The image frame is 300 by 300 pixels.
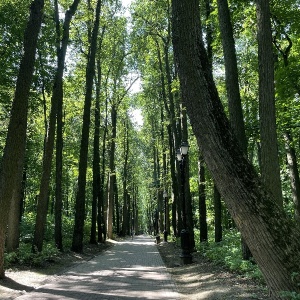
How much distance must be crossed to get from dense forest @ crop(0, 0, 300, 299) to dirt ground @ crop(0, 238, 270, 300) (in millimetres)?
857

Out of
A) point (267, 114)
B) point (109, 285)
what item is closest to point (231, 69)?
point (267, 114)

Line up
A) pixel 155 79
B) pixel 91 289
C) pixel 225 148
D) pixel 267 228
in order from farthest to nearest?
pixel 155 79 < pixel 91 289 < pixel 225 148 < pixel 267 228

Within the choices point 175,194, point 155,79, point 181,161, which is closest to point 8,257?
point 181,161

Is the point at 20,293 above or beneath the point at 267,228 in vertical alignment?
beneath

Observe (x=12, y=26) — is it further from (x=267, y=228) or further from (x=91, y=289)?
(x=267, y=228)

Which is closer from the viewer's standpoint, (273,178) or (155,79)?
(273,178)

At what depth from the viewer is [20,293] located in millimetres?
7902

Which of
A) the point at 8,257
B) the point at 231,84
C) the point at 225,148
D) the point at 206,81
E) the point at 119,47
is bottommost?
the point at 8,257

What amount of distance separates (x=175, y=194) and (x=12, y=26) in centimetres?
1546

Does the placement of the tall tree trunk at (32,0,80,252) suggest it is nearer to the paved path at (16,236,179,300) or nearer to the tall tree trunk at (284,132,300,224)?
the paved path at (16,236,179,300)

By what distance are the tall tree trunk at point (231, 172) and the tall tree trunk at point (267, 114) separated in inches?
134

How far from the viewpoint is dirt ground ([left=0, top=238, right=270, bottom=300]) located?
7.44 m

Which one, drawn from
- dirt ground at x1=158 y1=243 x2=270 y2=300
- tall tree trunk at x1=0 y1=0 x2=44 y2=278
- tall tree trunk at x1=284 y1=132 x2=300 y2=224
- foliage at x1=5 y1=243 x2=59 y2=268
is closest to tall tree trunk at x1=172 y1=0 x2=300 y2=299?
dirt ground at x1=158 y1=243 x2=270 y2=300

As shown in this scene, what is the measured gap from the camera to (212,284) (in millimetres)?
8992
